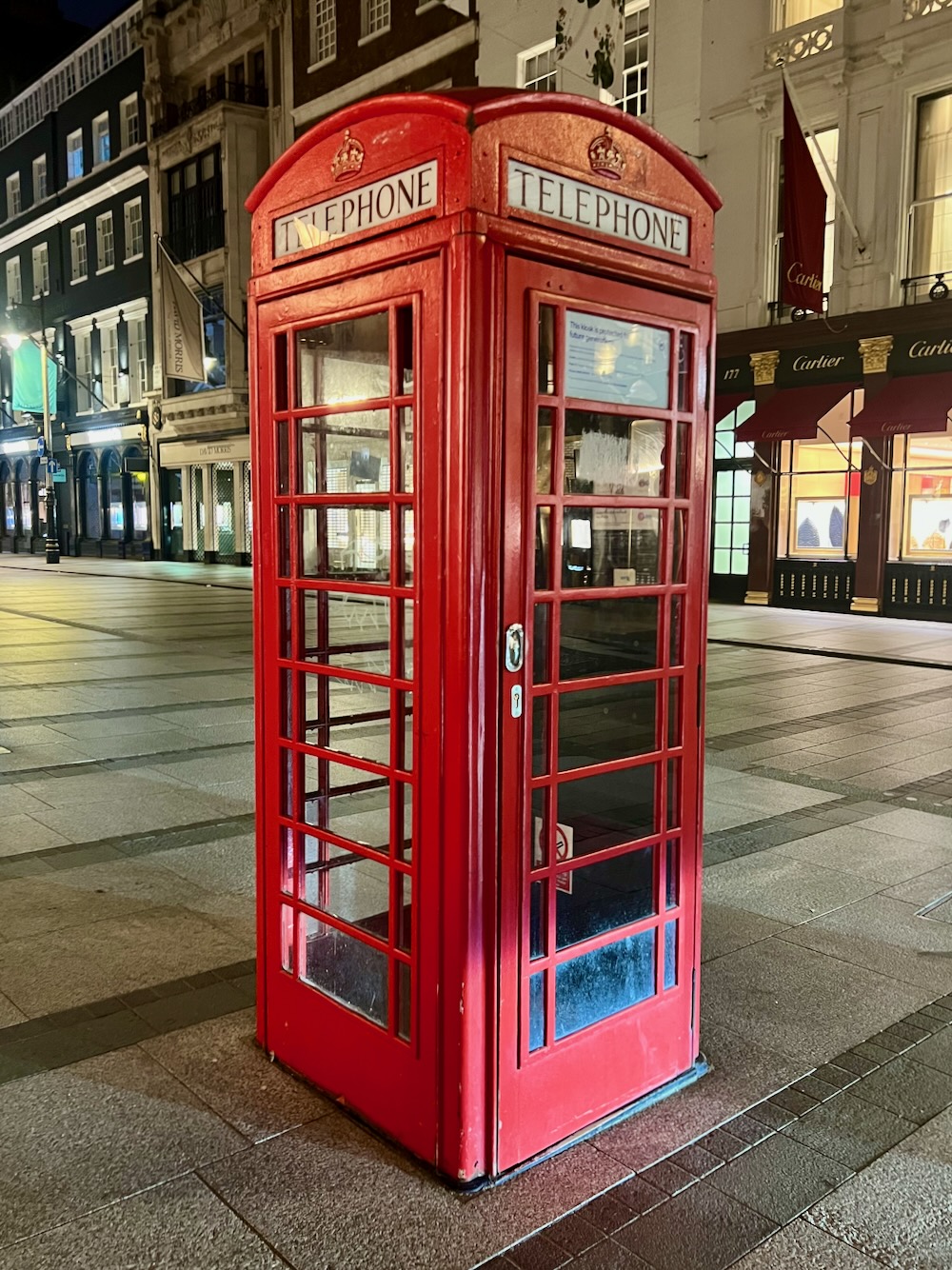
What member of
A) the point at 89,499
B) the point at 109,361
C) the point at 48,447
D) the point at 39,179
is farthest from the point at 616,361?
the point at 39,179

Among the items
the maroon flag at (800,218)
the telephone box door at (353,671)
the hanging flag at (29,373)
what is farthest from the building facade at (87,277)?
the telephone box door at (353,671)

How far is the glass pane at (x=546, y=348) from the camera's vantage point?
2684 millimetres

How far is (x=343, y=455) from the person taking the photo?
3096 millimetres

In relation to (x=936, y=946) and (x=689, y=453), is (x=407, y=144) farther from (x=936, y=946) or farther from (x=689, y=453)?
(x=936, y=946)

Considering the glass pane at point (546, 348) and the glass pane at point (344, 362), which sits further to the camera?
the glass pane at point (344, 362)

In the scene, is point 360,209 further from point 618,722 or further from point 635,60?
point 635,60

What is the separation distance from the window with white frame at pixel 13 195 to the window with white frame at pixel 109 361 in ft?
32.5

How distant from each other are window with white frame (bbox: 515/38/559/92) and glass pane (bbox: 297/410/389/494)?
21.4 m

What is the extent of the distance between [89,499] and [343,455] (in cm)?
4086

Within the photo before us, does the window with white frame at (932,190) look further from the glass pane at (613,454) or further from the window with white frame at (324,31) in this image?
the window with white frame at (324,31)

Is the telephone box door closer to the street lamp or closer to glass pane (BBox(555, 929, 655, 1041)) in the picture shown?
glass pane (BBox(555, 929, 655, 1041))

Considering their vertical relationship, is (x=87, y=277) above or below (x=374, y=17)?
below

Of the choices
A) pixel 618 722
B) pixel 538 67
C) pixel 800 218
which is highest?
→ pixel 538 67

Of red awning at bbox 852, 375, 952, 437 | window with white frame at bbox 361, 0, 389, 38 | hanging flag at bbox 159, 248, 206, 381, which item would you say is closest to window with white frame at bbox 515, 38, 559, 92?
window with white frame at bbox 361, 0, 389, 38
